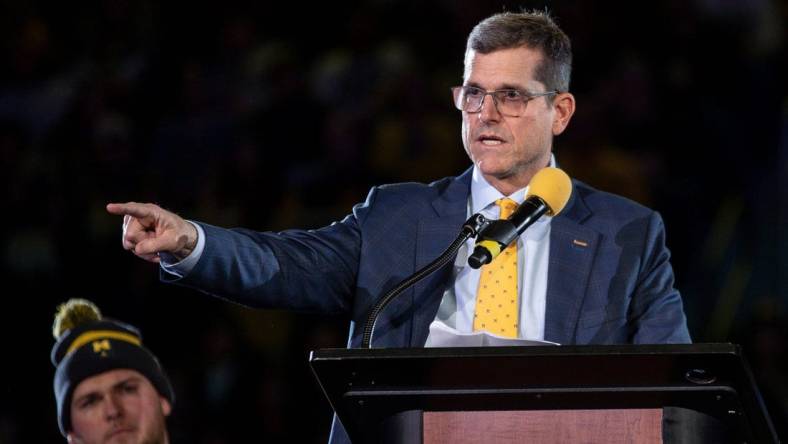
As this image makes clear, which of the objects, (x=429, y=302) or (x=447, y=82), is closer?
(x=429, y=302)

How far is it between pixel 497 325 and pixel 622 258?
28 centimetres

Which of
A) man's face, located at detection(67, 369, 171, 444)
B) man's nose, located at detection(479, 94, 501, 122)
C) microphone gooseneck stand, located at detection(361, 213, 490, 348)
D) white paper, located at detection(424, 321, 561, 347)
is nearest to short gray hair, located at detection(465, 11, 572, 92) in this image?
man's nose, located at detection(479, 94, 501, 122)

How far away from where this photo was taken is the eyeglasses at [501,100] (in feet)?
8.61

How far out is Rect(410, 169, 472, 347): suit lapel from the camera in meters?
2.49

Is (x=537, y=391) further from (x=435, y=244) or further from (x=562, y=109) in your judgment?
(x=562, y=109)

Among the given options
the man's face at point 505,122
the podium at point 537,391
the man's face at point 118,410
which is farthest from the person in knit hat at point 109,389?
the podium at point 537,391

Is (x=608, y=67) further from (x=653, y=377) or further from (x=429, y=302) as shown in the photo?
(x=653, y=377)

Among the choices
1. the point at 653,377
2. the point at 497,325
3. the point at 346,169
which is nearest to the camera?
the point at 653,377

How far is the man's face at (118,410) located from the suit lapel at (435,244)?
3.87 feet

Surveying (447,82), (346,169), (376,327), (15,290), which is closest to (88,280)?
(15,290)

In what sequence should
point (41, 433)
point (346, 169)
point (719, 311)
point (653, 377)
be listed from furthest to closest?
point (346, 169) < point (41, 433) < point (719, 311) < point (653, 377)

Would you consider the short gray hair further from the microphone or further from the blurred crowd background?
the blurred crowd background

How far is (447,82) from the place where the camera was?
5.81m

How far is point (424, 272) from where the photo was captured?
2.06 meters
